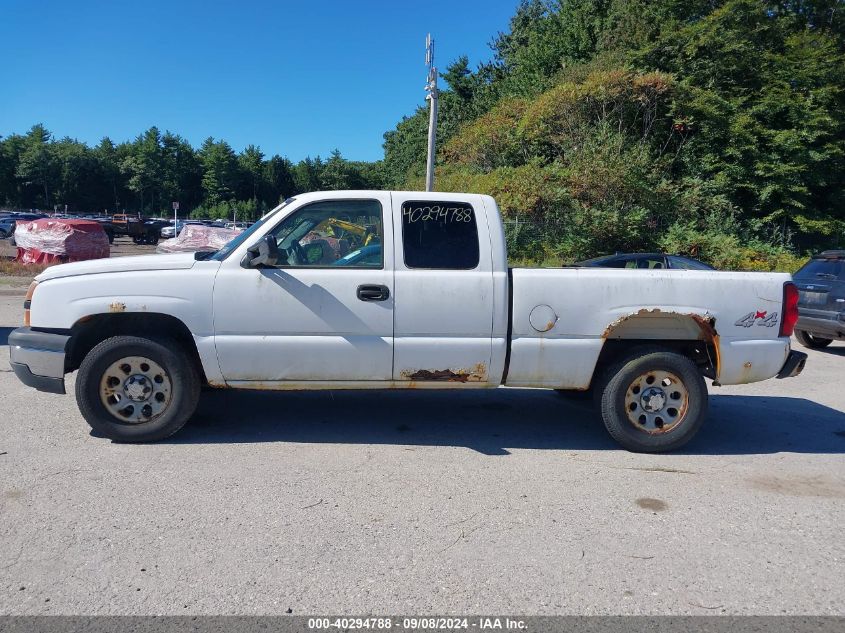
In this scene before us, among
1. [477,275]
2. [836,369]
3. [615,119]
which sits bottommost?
[836,369]

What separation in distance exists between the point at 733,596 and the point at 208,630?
8.23 feet

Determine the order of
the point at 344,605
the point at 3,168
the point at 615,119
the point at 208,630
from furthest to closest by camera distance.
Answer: the point at 3,168 < the point at 615,119 < the point at 344,605 < the point at 208,630

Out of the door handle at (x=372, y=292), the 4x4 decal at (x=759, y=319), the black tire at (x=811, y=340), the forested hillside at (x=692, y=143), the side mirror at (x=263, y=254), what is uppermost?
the forested hillside at (x=692, y=143)

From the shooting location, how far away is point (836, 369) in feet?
31.3

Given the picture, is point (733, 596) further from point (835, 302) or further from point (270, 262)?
point (835, 302)

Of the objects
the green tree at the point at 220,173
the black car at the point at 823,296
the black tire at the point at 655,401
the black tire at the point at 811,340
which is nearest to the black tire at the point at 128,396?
the black tire at the point at 655,401

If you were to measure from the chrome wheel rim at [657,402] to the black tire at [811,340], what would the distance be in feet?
24.9

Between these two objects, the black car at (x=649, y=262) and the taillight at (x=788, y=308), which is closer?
the taillight at (x=788, y=308)

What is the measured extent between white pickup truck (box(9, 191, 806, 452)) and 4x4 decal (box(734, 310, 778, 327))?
1 cm

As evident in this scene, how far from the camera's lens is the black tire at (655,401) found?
5.26 m

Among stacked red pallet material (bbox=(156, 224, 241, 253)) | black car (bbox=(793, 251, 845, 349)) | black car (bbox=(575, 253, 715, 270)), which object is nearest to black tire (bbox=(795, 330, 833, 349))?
black car (bbox=(793, 251, 845, 349))

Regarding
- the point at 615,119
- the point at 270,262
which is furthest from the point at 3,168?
the point at 270,262

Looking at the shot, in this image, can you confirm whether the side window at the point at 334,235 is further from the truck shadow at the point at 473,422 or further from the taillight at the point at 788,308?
the taillight at the point at 788,308

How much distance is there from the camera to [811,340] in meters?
11.6
